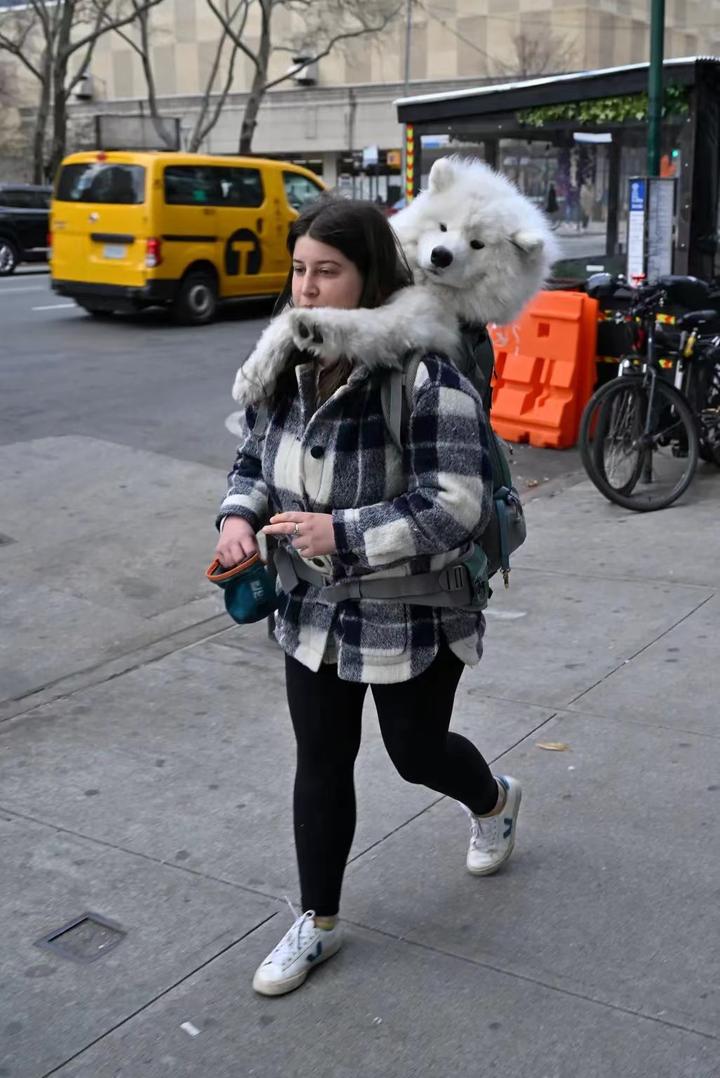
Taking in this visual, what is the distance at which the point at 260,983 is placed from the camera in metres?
2.98

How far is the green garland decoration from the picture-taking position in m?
9.18

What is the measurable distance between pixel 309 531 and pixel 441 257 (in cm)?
65

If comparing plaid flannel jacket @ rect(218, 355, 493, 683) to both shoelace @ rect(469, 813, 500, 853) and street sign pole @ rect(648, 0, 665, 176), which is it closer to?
shoelace @ rect(469, 813, 500, 853)

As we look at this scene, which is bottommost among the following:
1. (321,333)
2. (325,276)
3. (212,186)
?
(321,333)

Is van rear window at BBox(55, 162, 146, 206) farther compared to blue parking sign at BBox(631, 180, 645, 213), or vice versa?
van rear window at BBox(55, 162, 146, 206)

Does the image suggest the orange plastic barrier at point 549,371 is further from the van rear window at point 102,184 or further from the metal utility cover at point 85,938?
the van rear window at point 102,184

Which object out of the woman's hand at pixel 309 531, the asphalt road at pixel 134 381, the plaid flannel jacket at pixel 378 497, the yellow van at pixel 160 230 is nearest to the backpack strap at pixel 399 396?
the plaid flannel jacket at pixel 378 497

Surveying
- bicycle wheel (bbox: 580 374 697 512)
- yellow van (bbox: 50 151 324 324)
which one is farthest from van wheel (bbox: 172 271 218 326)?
bicycle wheel (bbox: 580 374 697 512)

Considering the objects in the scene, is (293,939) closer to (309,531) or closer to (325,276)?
(309,531)

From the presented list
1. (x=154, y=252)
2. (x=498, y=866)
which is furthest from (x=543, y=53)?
(x=498, y=866)

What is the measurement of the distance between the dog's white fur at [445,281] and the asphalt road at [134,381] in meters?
5.22

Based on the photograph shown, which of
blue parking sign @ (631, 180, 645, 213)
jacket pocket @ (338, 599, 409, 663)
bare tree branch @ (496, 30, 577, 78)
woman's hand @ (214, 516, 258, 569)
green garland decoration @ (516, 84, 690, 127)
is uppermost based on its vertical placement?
bare tree branch @ (496, 30, 577, 78)

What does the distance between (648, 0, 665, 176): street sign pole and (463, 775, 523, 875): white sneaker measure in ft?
21.9

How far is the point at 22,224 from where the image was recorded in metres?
24.7
